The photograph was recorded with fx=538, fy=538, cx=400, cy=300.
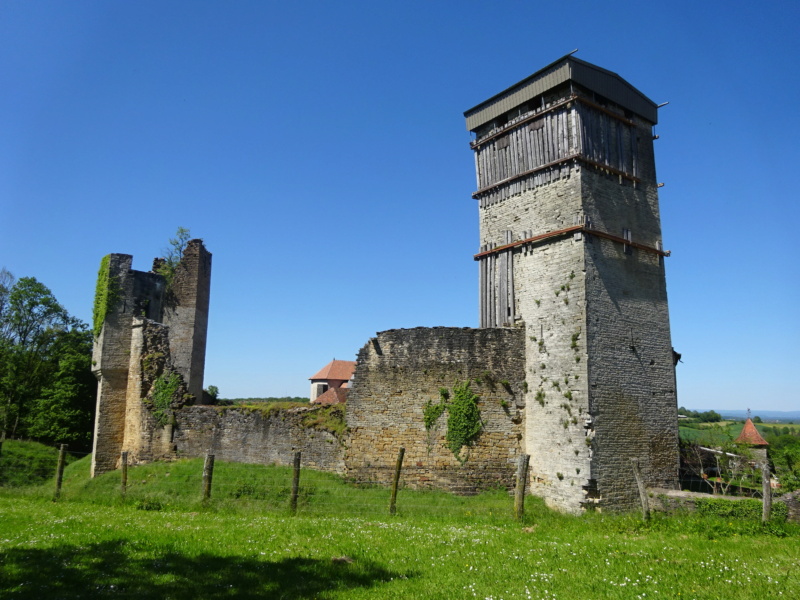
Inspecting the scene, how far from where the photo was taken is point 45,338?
30438 mm

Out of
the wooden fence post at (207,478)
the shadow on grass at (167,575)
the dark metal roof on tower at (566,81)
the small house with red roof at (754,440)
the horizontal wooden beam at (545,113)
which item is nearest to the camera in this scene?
the shadow on grass at (167,575)

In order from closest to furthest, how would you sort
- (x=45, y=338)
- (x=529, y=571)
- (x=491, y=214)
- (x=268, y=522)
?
(x=529, y=571) → (x=268, y=522) → (x=491, y=214) → (x=45, y=338)

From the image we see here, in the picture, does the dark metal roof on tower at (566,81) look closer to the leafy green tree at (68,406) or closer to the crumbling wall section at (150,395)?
the crumbling wall section at (150,395)

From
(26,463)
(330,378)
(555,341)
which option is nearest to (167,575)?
(555,341)

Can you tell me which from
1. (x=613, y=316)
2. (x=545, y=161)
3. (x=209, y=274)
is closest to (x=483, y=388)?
(x=613, y=316)

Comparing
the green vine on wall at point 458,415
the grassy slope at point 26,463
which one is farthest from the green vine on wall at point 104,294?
the green vine on wall at point 458,415

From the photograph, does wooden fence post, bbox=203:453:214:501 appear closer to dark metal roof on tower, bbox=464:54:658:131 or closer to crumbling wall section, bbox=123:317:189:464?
crumbling wall section, bbox=123:317:189:464

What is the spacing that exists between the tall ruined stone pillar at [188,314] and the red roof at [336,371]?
2732cm

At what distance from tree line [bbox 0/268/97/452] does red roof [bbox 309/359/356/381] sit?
924 inches

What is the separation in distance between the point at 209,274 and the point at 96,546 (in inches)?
716

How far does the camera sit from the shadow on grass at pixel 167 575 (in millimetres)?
5773

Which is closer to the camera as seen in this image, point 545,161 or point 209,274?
point 545,161

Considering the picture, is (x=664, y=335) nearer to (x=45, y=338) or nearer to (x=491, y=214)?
(x=491, y=214)

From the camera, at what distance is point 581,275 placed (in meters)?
15.4
